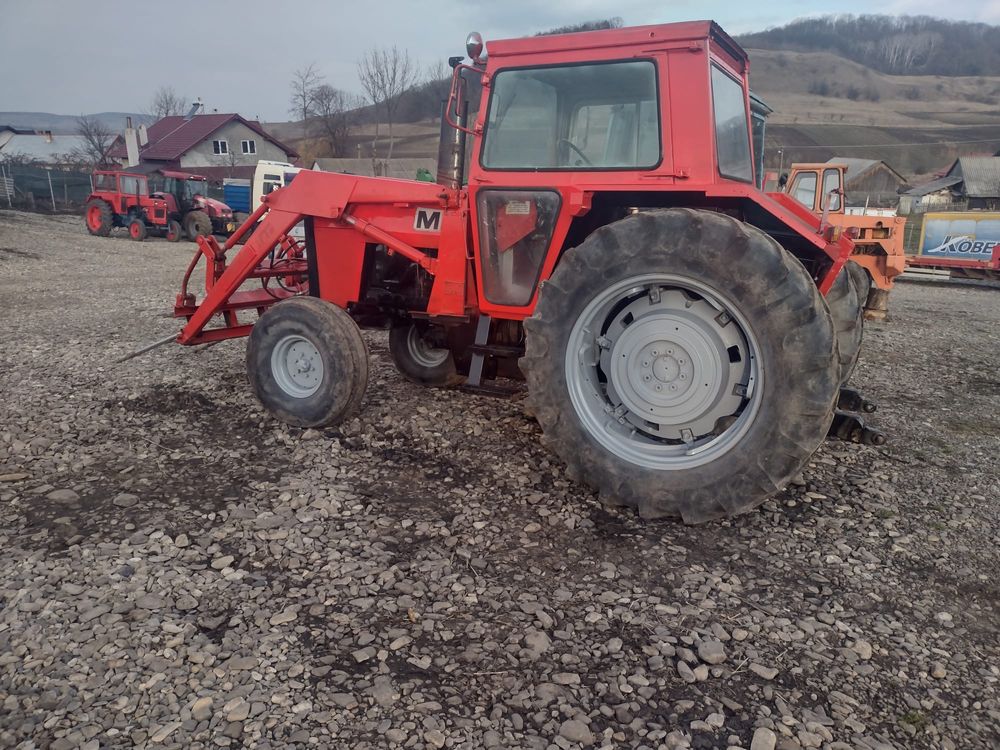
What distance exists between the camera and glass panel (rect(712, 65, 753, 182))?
3.98 m

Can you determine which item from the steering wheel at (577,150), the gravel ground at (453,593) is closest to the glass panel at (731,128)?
the steering wheel at (577,150)

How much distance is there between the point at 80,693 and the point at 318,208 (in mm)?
3417

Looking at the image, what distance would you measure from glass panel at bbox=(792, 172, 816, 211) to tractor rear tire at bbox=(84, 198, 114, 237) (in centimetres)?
2006

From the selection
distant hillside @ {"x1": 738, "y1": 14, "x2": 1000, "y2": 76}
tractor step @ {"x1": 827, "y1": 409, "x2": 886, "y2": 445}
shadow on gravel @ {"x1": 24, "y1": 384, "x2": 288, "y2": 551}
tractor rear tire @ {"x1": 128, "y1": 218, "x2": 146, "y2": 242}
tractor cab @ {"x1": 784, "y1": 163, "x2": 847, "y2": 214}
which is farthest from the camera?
distant hillside @ {"x1": 738, "y1": 14, "x2": 1000, "y2": 76}

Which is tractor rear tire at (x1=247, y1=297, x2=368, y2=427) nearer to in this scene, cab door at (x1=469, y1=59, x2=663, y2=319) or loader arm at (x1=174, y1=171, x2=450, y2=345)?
loader arm at (x1=174, y1=171, x2=450, y2=345)

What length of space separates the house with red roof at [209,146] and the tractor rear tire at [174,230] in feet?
78.7

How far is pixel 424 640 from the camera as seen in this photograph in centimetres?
271

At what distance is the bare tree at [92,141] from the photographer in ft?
173

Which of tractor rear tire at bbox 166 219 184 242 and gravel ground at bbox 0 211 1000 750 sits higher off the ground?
tractor rear tire at bbox 166 219 184 242

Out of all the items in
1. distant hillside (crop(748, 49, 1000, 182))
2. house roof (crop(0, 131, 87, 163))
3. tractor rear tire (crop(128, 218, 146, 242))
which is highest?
distant hillside (crop(748, 49, 1000, 182))

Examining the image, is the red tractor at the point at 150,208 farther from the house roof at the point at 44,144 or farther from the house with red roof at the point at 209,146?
the house roof at the point at 44,144

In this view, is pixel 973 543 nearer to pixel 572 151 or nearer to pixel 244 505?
pixel 572 151

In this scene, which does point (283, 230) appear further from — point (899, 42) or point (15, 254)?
point (899, 42)

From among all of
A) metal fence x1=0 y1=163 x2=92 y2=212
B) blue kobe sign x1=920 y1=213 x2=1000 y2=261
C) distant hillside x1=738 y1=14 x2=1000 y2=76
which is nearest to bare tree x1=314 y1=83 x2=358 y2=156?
metal fence x1=0 y1=163 x2=92 y2=212
